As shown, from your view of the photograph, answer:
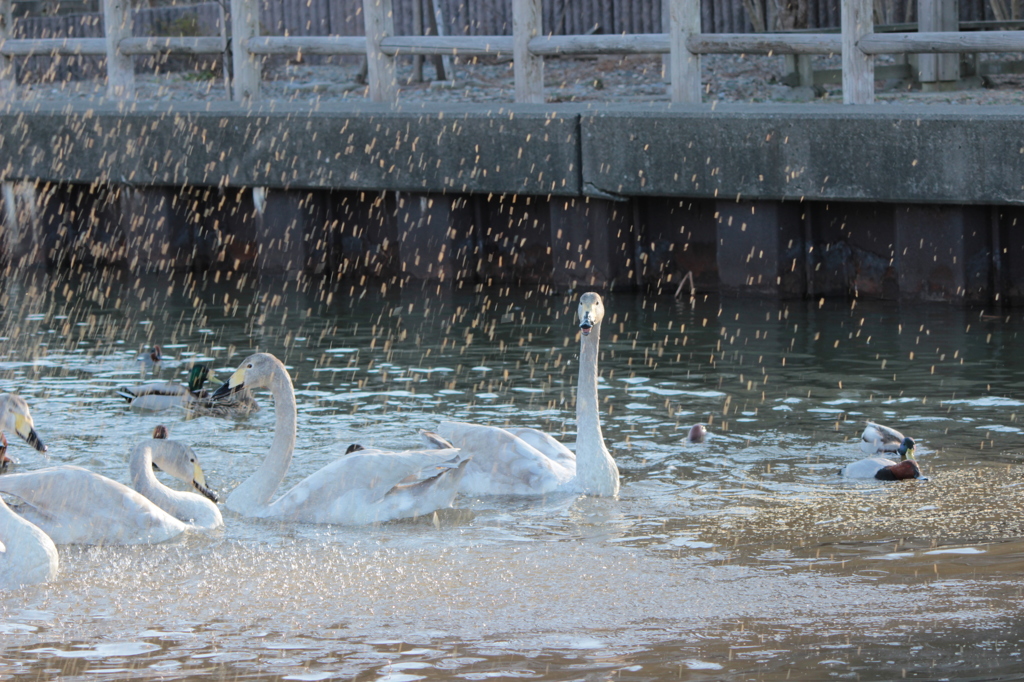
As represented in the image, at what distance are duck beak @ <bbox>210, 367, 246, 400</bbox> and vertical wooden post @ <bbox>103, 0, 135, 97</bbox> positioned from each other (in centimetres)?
905

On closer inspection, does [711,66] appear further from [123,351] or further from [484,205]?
[123,351]

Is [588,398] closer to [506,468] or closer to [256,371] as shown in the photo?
[506,468]

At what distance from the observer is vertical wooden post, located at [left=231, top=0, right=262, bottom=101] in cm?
1559

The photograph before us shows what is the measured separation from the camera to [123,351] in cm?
1260

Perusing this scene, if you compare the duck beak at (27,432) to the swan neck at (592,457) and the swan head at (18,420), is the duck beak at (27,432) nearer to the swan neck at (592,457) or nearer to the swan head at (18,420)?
the swan head at (18,420)

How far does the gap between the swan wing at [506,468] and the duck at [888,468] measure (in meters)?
1.50

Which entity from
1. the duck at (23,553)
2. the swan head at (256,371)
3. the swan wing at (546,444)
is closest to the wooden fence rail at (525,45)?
the swan wing at (546,444)

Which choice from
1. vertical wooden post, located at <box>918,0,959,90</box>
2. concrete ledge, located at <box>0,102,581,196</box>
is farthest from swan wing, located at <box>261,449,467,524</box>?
vertical wooden post, located at <box>918,0,959,90</box>

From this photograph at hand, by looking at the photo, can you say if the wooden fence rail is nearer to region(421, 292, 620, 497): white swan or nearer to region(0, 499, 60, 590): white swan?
region(421, 292, 620, 497): white swan

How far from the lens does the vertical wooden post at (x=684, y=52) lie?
13078mm

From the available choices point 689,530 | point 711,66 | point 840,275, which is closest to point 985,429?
point 689,530

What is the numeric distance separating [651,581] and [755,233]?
281 inches

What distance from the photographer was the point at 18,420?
8.89 metres

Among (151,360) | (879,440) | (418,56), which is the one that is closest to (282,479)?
(879,440)
